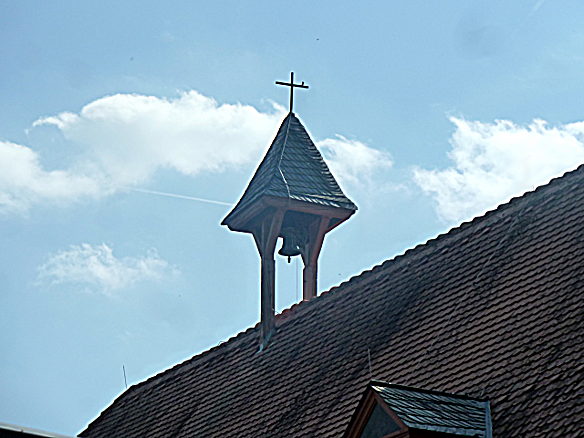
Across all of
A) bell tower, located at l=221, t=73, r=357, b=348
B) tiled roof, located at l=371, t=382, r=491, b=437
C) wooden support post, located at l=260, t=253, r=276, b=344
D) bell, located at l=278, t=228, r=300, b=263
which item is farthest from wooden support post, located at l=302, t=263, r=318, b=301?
tiled roof, located at l=371, t=382, r=491, b=437

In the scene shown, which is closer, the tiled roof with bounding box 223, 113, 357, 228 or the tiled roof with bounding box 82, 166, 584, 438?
the tiled roof with bounding box 82, 166, 584, 438

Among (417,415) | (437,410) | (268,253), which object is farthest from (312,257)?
(417,415)

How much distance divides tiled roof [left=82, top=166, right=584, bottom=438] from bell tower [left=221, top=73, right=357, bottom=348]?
1.49m

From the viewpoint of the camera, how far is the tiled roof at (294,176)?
20109mm

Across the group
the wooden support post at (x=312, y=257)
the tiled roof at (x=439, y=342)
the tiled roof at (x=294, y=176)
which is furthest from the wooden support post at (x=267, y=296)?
the tiled roof at (x=294, y=176)

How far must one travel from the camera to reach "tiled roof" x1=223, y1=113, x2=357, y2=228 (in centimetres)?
2011

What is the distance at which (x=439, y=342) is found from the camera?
1388cm

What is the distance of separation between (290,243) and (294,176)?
1.22 m

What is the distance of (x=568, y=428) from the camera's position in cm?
1051

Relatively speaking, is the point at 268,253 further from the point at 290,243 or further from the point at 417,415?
the point at 417,415

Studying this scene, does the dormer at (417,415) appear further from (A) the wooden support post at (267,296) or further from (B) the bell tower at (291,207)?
(B) the bell tower at (291,207)

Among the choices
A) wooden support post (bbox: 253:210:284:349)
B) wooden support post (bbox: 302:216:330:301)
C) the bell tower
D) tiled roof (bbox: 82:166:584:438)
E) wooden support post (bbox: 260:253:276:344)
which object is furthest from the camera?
wooden support post (bbox: 302:216:330:301)

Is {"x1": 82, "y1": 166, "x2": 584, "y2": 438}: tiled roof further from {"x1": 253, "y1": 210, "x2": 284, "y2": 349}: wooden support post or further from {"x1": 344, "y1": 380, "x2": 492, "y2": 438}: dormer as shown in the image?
{"x1": 253, "y1": 210, "x2": 284, "y2": 349}: wooden support post

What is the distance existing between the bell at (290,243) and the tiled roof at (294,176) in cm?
90
